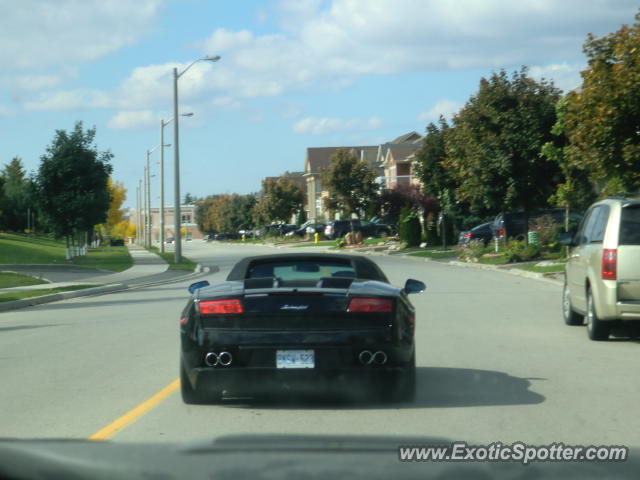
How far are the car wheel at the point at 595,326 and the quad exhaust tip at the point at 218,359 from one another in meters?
6.66

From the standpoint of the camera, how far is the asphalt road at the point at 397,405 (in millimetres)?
7020

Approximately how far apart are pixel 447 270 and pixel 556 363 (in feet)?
77.0

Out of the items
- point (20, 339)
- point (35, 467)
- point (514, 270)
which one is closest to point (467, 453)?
point (35, 467)

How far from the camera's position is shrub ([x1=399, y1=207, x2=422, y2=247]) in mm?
56750

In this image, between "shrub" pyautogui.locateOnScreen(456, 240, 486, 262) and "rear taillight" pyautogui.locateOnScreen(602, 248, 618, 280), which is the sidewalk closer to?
"shrub" pyautogui.locateOnScreen(456, 240, 486, 262)

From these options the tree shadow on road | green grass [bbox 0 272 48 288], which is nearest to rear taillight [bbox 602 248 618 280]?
the tree shadow on road

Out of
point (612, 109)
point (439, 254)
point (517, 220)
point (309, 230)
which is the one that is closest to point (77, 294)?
point (612, 109)

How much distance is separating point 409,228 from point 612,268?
44.5m

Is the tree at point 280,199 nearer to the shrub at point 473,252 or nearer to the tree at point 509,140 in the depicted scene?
the shrub at point 473,252

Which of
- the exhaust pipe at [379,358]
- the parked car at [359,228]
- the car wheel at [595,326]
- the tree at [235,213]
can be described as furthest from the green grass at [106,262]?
the tree at [235,213]

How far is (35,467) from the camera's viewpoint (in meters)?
2.48

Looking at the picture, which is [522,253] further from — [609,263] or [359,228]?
[359,228]

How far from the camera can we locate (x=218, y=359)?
755 centimetres

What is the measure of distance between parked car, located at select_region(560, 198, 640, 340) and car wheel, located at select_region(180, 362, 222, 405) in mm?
6129
